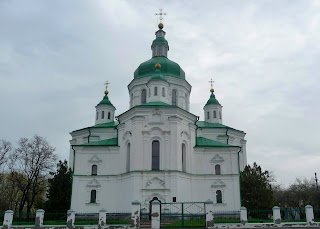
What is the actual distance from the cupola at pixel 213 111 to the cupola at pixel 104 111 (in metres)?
10.9

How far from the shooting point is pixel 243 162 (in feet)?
118

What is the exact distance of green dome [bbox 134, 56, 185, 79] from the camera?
32.3m

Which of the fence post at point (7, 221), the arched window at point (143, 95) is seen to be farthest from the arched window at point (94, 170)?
the fence post at point (7, 221)

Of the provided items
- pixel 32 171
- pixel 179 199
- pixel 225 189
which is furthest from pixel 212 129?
pixel 32 171

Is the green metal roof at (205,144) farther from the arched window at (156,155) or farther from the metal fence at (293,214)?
the metal fence at (293,214)

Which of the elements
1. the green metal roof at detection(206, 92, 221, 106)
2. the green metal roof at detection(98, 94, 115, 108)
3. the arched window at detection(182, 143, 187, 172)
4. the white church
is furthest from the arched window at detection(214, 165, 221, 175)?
the green metal roof at detection(98, 94, 115, 108)

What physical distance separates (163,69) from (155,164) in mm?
10662

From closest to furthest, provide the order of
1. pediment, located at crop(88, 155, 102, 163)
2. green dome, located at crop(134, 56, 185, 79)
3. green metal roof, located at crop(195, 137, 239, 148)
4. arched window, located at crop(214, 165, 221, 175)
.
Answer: arched window, located at crop(214, 165, 221, 175) → pediment, located at crop(88, 155, 102, 163) → green metal roof, located at crop(195, 137, 239, 148) → green dome, located at crop(134, 56, 185, 79)

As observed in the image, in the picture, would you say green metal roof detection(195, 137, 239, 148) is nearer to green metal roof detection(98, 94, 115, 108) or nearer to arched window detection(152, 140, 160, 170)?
arched window detection(152, 140, 160, 170)

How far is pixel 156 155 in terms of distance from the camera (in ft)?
86.5

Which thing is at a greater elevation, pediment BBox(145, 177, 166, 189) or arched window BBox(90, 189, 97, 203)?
pediment BBox(145, 177, 166, 189)

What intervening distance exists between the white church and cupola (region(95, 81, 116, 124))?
7357 millimetres

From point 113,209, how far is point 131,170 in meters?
3.77

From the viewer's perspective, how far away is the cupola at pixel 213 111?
3703 cm
